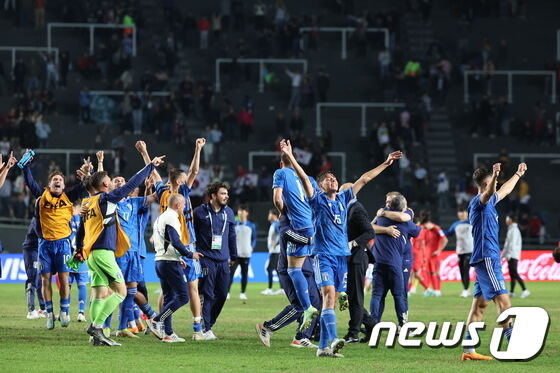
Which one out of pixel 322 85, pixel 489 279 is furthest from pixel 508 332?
pixel 322 85

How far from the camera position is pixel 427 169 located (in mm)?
46781

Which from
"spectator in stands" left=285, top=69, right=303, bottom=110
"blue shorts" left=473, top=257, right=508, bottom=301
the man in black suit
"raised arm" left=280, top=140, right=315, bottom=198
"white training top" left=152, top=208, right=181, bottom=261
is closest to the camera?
"raised arm" left=280, top=140, right=315, bottom=198

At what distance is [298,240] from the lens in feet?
51.4

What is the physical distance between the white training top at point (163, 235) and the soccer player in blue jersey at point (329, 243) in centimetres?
221

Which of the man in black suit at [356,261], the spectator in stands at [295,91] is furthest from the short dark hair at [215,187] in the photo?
the spectator in stands at [295,91]

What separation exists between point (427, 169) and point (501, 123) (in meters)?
4.83

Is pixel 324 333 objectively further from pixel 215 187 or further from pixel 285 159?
pixel 215 187

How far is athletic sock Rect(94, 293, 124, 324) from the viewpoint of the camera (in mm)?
15859

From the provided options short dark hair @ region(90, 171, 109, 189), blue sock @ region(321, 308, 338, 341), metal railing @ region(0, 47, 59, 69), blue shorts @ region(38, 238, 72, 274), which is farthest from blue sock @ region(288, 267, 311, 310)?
metal railing @ region(0, 47, 59, 69)

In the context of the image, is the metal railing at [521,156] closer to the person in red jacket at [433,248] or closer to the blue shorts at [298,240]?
the person in red jacket at [433,248]

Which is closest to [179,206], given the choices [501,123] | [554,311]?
[554,311]

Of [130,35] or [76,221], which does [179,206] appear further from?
[130,35]

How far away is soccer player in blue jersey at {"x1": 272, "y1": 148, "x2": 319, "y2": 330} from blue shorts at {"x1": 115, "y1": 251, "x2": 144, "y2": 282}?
3.12 metres

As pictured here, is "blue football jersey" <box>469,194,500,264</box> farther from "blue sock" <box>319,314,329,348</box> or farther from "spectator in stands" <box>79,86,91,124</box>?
"spectator in stands" <box>79,86,91,124</box>
